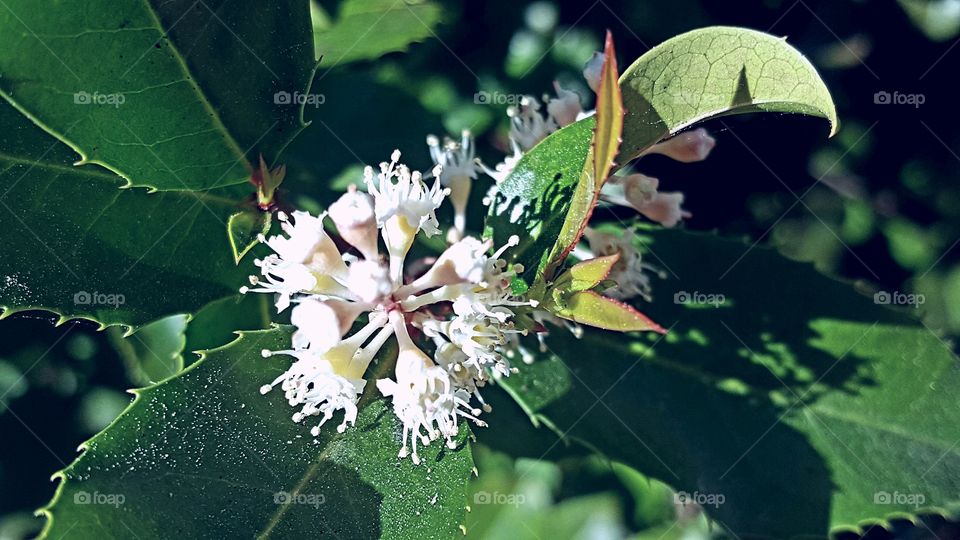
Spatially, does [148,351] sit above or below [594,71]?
below

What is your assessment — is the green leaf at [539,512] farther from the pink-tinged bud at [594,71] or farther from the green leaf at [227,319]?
the pink-tinged bud at [594,71]

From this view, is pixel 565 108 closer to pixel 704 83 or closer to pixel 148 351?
pixel 704 83

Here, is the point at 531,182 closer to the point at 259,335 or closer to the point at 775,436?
the point at 259,335

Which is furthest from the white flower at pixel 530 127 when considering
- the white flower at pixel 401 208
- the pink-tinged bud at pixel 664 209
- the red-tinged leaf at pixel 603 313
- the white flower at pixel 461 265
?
the red-tinged leaf at pixel 603 313

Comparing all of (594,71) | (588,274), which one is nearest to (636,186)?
(594,71)

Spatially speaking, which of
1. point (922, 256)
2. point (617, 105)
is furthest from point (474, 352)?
point (922, 256)
